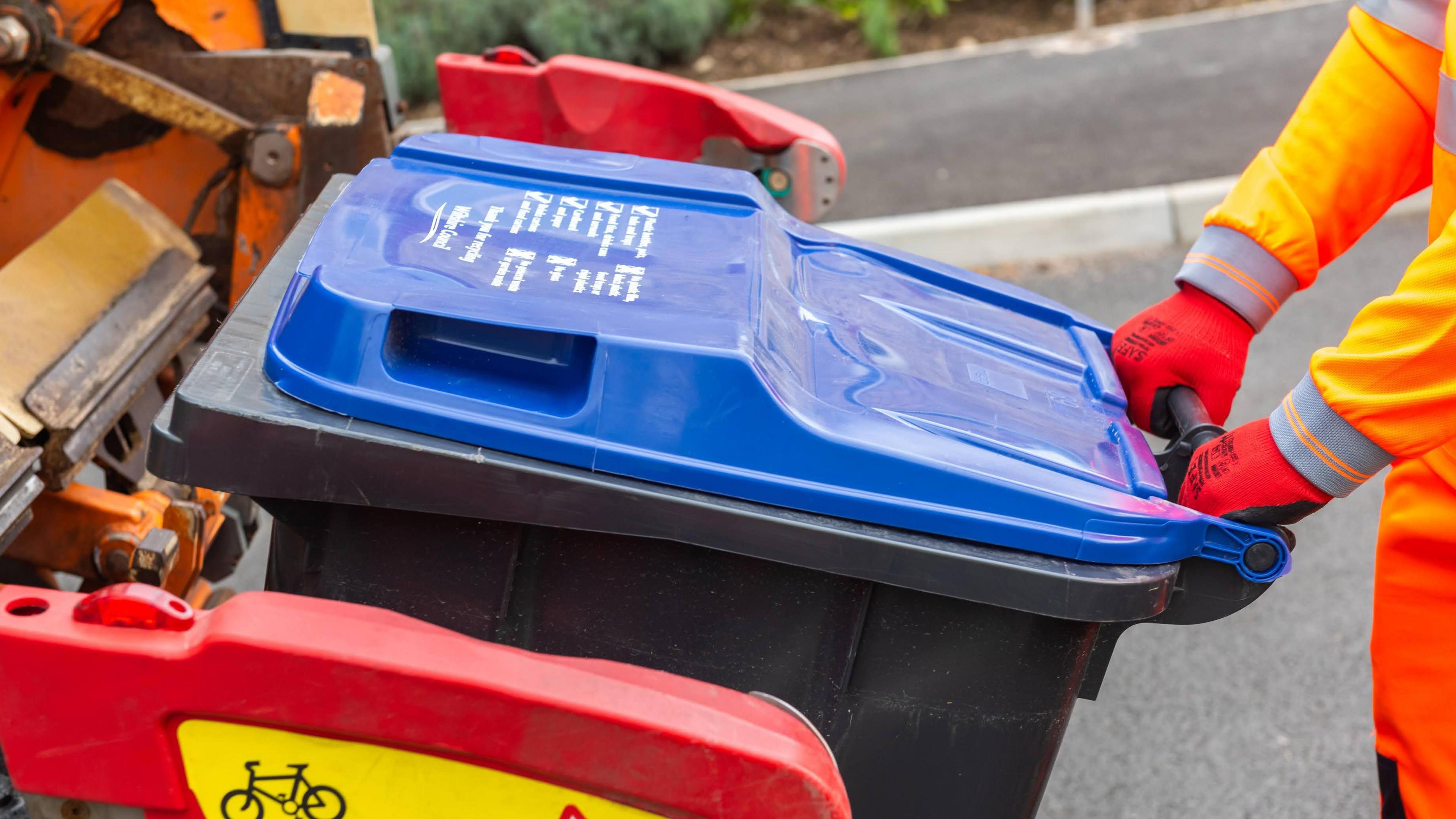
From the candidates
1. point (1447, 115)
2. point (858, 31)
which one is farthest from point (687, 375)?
point (858, 31)

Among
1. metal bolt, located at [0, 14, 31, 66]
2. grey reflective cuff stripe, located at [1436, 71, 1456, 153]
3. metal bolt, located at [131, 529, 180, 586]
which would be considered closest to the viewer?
grey reflective cuff stripe, located at [1436, 71, 1456, 153]

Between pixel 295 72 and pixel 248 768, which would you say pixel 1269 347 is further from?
pixel 248 768

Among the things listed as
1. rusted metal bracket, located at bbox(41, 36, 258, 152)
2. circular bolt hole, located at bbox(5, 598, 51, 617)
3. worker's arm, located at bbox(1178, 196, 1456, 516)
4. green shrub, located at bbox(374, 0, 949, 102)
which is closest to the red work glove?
worker's arm, located at bbox(1178, 196, 1456, 516)

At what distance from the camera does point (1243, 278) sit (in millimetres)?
1846

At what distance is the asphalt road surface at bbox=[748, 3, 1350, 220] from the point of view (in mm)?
5469

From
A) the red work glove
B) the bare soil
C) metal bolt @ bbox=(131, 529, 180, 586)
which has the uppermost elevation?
the red work glove

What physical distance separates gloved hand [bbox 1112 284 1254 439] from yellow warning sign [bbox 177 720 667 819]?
113 cm

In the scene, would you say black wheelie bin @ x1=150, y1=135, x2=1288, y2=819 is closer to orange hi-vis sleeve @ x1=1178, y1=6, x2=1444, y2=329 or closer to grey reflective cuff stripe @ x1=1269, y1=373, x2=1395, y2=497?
grey reflective cuff stripe @ x1=1269, y1=373, x2=1395, y2=497

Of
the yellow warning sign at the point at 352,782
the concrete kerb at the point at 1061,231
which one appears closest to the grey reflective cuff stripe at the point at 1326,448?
the yellow warning sign at the point at 352,782

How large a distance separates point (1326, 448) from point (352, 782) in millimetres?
1202

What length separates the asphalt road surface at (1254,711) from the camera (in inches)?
98.3

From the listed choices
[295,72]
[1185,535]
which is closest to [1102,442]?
[1185,535]

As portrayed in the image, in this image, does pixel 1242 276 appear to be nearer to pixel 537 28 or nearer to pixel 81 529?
pixel 81 529

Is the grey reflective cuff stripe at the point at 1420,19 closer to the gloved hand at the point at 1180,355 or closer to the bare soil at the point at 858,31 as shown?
the gloved hand at the point at 1180,355
